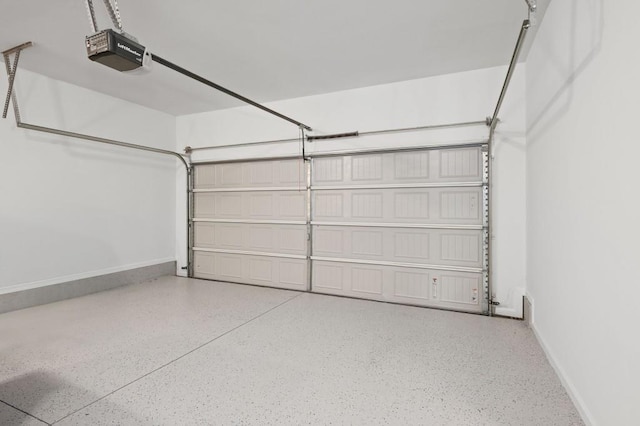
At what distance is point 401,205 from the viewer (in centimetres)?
396

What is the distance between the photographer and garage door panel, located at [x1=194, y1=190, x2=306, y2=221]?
4.60 m

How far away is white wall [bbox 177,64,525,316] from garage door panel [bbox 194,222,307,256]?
3.75 ft

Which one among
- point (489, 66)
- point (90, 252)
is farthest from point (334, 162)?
point (90, 252)

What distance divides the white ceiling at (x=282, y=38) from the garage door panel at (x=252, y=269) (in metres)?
2.50

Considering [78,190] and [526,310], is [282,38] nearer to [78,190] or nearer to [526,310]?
[78,190]

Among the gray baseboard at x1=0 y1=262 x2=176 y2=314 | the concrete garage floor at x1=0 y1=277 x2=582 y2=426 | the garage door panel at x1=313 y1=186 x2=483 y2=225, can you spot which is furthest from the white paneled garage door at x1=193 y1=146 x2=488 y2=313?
the gray baseboard at x1=0 y1=262 x2=176 y2=314

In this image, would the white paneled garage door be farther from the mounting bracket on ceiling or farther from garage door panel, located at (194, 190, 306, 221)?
the mounting bracket on ceiling

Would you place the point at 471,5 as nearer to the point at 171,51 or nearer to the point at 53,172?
the point at 171,51

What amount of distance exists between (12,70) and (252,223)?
324cm

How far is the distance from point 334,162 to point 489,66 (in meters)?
2.12

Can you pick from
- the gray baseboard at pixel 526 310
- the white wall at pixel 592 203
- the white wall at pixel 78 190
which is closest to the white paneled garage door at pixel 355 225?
the gray baseboard at pixel 526 310

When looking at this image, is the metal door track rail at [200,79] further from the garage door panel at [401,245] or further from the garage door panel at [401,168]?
the garage door panel at [401,245]

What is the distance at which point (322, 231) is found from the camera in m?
4.44

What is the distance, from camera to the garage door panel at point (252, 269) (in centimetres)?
458
